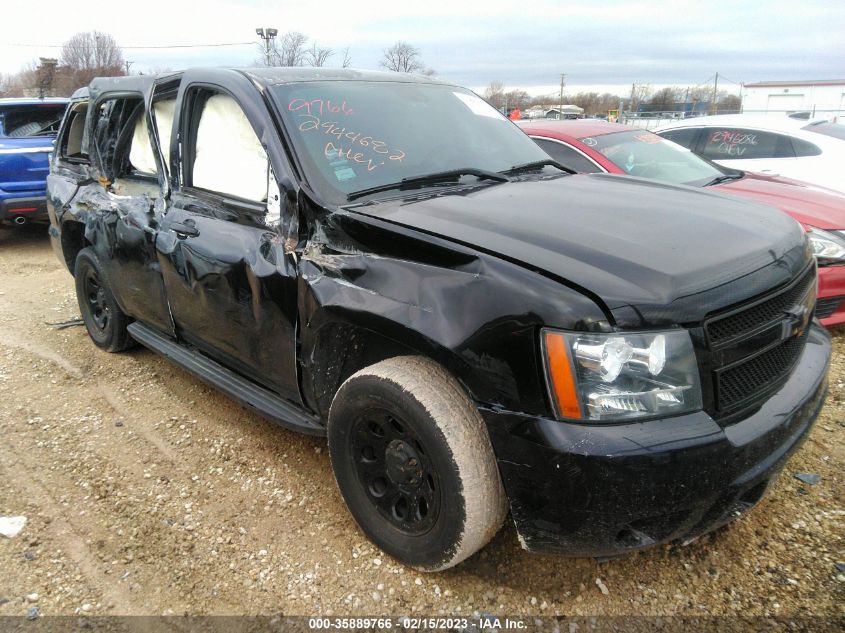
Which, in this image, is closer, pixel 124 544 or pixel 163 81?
pixel 124 544

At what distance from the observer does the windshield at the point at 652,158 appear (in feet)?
17.1

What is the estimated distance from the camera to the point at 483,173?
9.32 feet

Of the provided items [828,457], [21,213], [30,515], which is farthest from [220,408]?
[21,213]

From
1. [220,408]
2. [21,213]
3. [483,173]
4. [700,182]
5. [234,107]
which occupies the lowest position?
[220,408]

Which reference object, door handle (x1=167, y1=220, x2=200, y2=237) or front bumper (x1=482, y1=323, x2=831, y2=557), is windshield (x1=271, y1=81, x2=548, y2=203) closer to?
door handle (x1=167, y1=220, x2=200, y2=237)

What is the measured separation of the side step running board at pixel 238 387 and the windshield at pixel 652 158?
3.59 metres

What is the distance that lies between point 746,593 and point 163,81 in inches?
141

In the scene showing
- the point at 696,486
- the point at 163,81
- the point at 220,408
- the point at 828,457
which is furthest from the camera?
the point at 220,408

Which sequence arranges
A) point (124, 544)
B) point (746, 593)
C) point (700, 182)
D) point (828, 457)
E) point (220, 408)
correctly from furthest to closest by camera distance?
1. point (700, 182)
2. point (220, 408)
3. point (828, 457)
4. point (124, 544)
5. point (746, 593)

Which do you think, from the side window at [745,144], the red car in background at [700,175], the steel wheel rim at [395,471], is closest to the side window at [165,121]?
the steel wheel rim at [395,471]

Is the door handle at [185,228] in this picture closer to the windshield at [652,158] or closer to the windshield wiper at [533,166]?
the windshield wiper at [533,166]

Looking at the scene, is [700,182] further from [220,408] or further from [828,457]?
[220,408]

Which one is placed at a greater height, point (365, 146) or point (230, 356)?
point (365, 146)

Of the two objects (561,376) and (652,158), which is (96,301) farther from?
(652,158)
